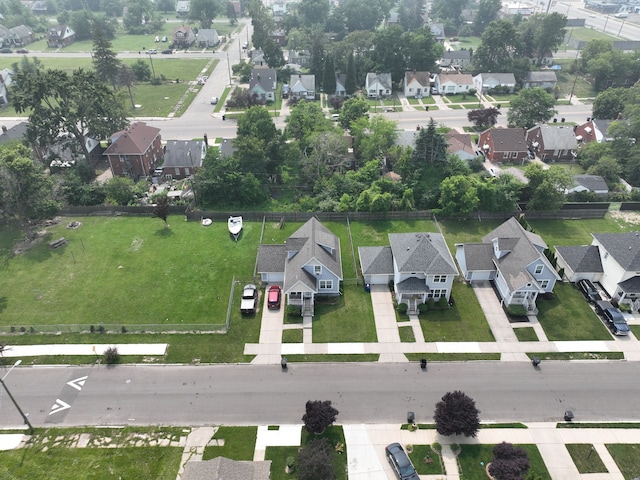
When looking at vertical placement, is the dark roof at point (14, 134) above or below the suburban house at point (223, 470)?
above

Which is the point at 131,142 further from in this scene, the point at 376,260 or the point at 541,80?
the point at 541,80

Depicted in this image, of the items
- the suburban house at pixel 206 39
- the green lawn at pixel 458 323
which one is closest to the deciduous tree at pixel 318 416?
the green lawn at pixel 458 323

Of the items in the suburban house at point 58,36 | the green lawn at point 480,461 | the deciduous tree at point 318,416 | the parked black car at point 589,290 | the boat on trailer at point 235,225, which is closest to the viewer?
the green lawn at point 480,461

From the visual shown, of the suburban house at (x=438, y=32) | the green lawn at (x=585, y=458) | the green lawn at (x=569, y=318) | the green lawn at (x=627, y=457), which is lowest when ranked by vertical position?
the green lawn at (x=585, y=458)

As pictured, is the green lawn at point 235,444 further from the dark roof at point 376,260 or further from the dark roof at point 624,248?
the dark roof at point 624,248

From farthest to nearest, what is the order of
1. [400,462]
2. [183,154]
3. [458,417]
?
[183,154] < [458,417] < [400,462]

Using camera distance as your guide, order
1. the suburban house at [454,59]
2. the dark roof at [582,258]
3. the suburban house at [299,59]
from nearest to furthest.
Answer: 1. the dark roof at [582,258]
2. the suburban house at [299,59]
3. the suburban house at [454,59]

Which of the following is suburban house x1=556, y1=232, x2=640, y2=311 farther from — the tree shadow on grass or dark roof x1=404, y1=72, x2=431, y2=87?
dark roof x1=404, y1=72, x2=431, y2=87

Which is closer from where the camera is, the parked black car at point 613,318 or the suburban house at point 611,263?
the parked black car at point 613,318

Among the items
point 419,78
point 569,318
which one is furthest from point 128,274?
point 419,78
